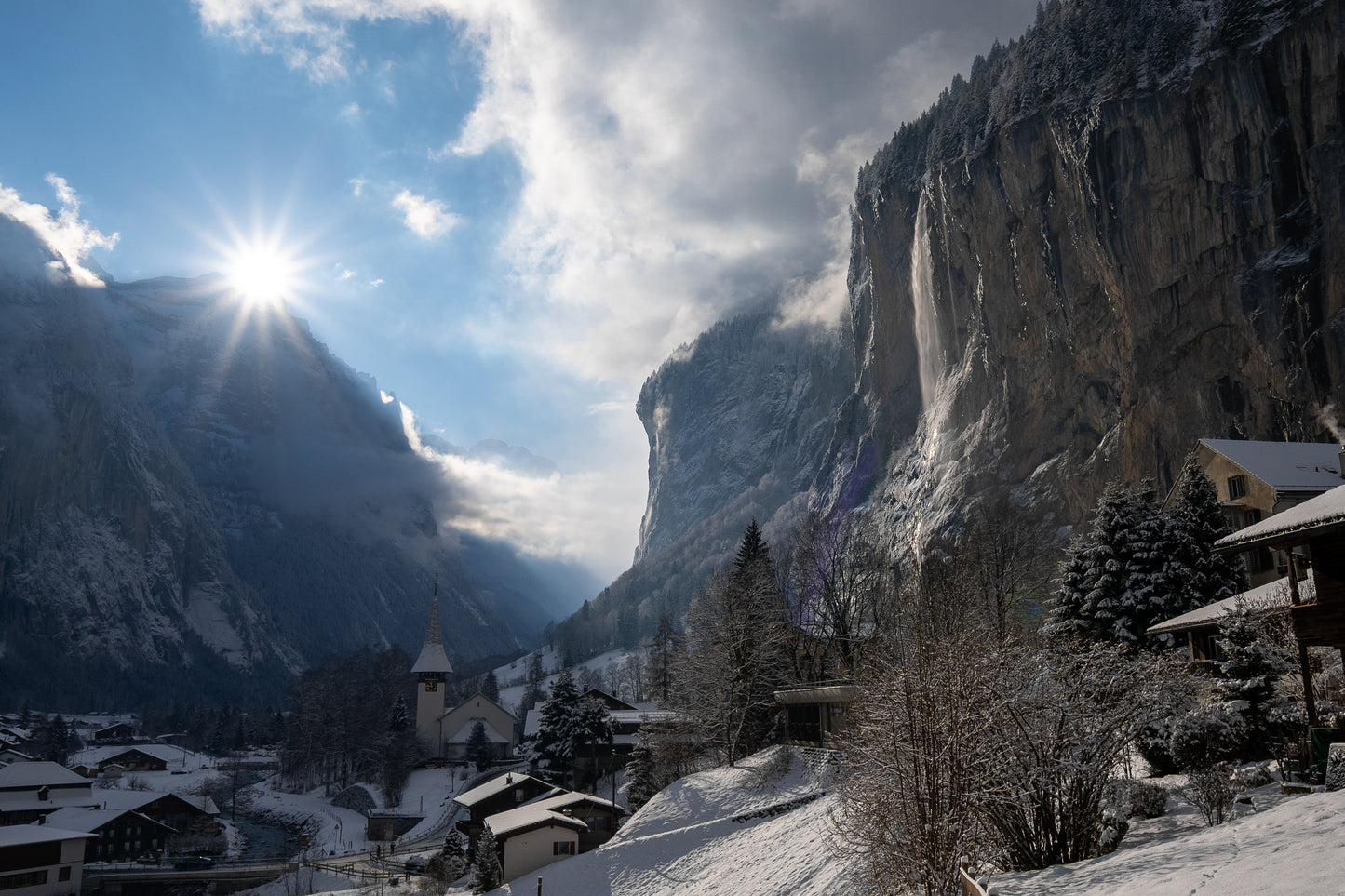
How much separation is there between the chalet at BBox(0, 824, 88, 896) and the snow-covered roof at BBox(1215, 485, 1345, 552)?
63.8 metres

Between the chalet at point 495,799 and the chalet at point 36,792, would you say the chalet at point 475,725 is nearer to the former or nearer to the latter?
the chalet at point 36,792

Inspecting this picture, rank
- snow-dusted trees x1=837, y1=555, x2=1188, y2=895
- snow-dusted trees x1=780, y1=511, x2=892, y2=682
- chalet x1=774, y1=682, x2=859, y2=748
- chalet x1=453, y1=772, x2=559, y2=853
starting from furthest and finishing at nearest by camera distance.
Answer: chalet x1=453, y1=772, x2=559, y2=853 < snow-dusted trees x1=780, y1=511, x2=892, y2=682 < chalet x1=774, y1=682, x2=859, y2=748 < snow-dusted trees x1=837, y1=555, x2=1188, y2=895

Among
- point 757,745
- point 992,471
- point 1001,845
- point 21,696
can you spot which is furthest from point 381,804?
point 21,696

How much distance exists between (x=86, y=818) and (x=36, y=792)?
9.23 m

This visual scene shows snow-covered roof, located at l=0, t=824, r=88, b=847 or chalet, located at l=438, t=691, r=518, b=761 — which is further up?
chalet, located at l=438, t=691, r=518, b=761

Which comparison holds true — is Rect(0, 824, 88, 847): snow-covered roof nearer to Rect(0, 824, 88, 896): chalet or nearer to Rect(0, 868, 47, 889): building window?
Rect(0, 824, 88, 896): chalet

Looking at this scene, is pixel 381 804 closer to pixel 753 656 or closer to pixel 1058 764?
pixel 753 656

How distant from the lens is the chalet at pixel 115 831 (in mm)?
63594

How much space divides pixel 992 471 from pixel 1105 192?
25738 millimetres

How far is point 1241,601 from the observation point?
62.9 ft

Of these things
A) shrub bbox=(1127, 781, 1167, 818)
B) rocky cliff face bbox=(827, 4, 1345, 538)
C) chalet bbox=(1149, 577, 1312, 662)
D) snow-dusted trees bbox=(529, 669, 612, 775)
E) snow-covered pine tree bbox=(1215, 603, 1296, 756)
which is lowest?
snow-dusted trees bbox=(529, 669, 612, 775)

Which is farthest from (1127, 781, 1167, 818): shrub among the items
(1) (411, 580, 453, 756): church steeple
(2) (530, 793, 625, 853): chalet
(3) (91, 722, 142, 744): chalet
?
(3) (91, 722, 142, 744): chalet

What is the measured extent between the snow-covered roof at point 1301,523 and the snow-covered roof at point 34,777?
8357 centimetres

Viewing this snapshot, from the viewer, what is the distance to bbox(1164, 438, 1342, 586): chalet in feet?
113
